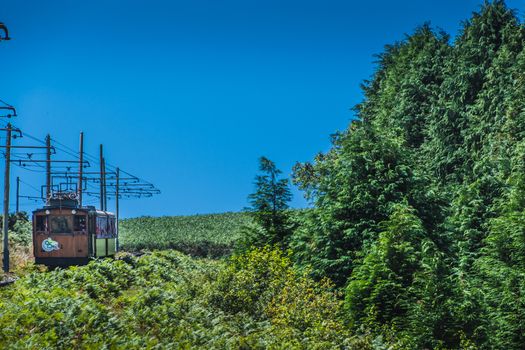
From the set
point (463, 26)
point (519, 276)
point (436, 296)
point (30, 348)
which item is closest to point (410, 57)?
point (463, 26)

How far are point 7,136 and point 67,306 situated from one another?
21672 mm

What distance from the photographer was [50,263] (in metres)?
33.9

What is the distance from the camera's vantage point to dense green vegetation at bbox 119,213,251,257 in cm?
7350

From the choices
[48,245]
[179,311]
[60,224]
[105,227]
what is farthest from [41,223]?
[179,311]

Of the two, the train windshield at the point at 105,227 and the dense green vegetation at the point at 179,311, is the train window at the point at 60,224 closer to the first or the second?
the train windshield at the point at 105,227

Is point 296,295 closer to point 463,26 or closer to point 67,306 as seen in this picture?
point 67,306

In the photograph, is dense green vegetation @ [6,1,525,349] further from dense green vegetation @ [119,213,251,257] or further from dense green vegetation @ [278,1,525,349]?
dense green vegetation @ [119,213,251,257]

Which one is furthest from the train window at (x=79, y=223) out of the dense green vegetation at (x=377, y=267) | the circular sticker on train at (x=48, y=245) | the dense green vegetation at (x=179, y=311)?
the dense green vegetation at (x=179, y=311)

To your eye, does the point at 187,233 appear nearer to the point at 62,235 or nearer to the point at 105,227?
the point at 105,227

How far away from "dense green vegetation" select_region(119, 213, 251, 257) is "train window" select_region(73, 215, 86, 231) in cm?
2936

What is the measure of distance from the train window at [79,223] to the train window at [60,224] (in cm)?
29

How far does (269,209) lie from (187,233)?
49.6 meters

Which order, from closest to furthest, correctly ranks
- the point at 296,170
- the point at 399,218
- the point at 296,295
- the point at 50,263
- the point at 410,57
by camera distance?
the point at 399,218 < the point at 296,295 < the point at 50,263 < the point at 410,57 < the point at 296,170

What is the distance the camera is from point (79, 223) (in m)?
34.0
